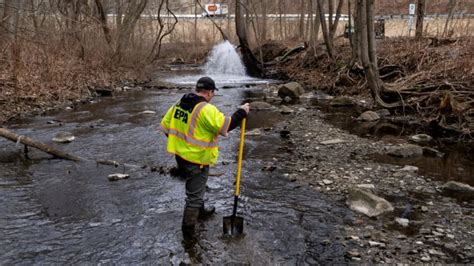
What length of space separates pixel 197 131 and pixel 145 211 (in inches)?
73.0

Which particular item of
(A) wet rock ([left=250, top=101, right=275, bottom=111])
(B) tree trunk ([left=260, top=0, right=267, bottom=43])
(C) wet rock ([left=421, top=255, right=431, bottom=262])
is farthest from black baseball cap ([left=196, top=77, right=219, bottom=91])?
(B) tree trunk ([left=260, top=0, right=267, bottom=43])

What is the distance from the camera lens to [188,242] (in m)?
5.55

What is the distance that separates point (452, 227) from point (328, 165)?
10.1 ft

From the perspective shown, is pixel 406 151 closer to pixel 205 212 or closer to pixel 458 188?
pixel 458 188

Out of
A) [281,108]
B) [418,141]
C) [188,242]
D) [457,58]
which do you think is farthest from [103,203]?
[457,58]

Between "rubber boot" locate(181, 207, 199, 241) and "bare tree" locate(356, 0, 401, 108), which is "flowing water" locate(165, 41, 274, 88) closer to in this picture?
"bare tree" locate(356, 0, 401, 108)

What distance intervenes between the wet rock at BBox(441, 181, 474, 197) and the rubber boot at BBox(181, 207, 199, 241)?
4.13 m

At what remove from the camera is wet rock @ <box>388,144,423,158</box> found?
30.8 ft

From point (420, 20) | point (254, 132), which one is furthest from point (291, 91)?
point (420, 20)

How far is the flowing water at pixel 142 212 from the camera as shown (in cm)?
527

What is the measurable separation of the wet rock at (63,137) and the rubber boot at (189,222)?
588 centimetres

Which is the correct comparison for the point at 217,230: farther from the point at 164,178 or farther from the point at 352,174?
the point at 352,174

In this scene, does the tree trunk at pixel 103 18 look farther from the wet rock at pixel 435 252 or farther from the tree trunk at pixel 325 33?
the wet rock at pixel 435 252

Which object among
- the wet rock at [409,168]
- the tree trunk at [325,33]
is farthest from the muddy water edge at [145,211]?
the tree trunk at [325,33]
